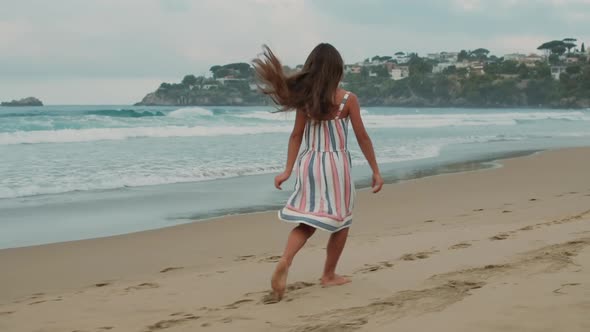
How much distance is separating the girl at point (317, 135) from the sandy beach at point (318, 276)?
0.46 m

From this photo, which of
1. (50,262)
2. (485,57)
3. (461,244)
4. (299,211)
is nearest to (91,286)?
(50,262)

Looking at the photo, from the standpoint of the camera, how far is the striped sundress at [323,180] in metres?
4.43

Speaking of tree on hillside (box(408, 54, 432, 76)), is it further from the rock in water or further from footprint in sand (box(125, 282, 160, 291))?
footprint in sand (box(125, 282, 160, 291))

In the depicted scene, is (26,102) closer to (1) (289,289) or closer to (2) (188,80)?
(2) (188,80)

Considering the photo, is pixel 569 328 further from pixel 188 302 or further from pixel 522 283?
pixel 188 302

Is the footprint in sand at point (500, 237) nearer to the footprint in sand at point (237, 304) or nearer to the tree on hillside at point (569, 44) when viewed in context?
the footprint in sand at point (237, 304)

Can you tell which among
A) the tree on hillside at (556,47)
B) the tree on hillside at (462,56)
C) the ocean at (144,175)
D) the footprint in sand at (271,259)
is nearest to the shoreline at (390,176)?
the ocean at (144,175)

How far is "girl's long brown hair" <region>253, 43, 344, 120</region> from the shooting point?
14.6 feet

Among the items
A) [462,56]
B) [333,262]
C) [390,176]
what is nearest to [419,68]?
[462,56]

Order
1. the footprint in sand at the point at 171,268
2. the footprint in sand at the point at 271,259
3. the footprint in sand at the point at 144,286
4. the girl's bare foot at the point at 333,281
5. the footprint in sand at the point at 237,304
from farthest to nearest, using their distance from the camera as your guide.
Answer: the footprint in sand at the point at 271,259 < the footprint in sand at the point at 171,268 < the footprint in sand at the point at 144,286 < the girl's bare foot at the point at 333,281 < the footprint in sand at the point at 237,304

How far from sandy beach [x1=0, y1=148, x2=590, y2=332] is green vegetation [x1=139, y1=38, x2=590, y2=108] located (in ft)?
256

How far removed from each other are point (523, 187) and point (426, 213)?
2.96 metres

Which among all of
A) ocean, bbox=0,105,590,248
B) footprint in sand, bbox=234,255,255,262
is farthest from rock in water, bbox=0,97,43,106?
footprint in sand, bbox=234,255,255,262

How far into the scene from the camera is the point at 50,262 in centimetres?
604
